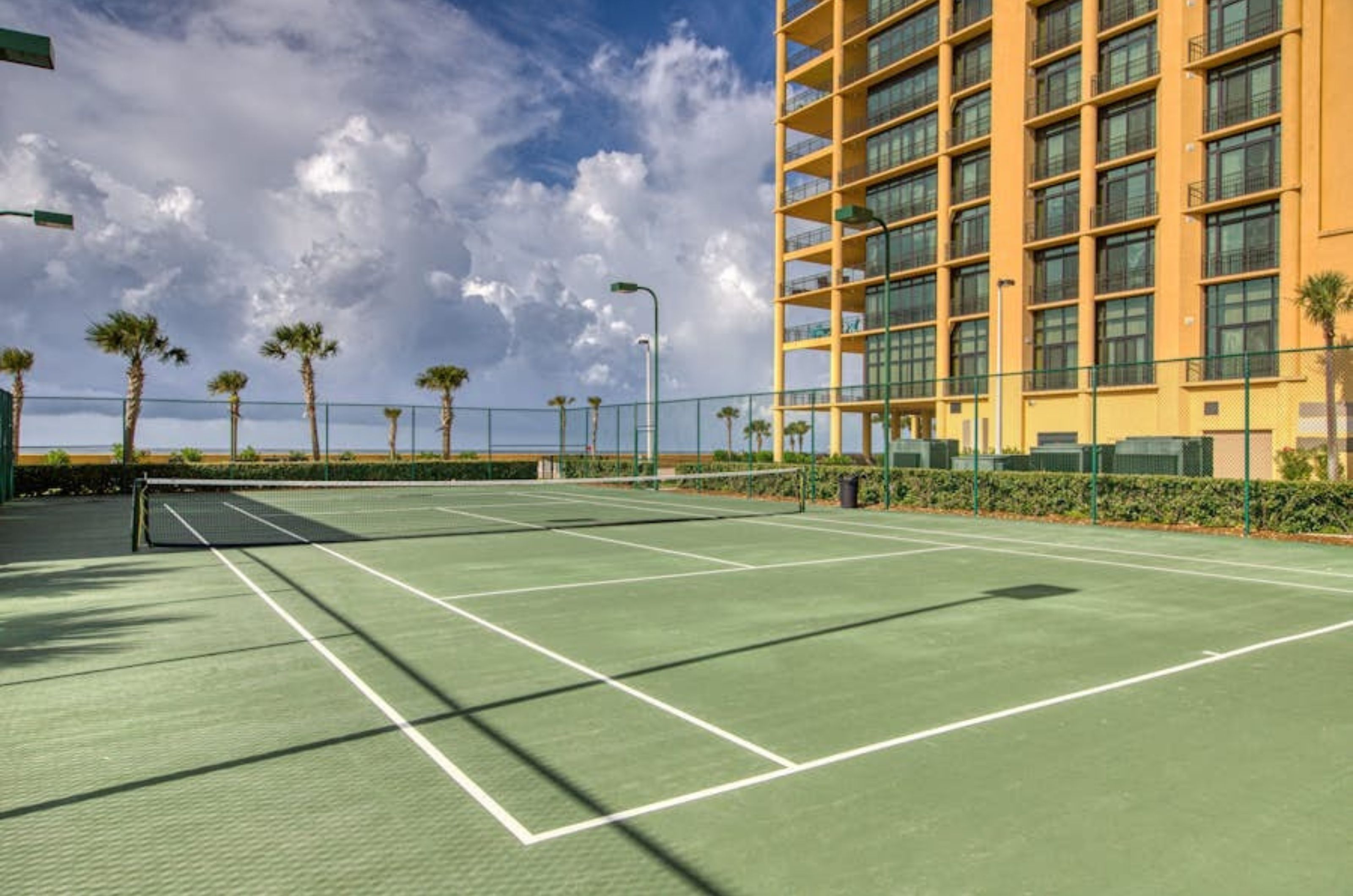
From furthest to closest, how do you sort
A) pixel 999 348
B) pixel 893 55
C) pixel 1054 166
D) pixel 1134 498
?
pixel 893 55, pixel 1054 166, pixel 999 348, pixel 1134 498

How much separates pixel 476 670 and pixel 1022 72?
151 ft

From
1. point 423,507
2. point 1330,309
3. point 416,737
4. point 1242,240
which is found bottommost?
point 416,737

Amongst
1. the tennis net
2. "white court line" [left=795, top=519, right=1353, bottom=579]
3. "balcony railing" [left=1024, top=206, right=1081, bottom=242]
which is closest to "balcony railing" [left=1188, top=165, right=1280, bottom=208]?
"balcony railing" [left=1024, top=206, right=1081, bottom=242]

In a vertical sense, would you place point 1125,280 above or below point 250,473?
above

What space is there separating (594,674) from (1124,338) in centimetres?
4057

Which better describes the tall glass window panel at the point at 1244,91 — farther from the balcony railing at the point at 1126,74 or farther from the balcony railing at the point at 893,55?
the balcony railing at the point at 893,55

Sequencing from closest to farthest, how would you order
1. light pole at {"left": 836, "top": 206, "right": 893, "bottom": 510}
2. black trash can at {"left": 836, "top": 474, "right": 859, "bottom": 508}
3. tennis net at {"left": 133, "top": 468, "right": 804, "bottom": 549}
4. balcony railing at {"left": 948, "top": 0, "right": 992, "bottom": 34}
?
tennis net at {"left": 133, "top": 468, "right": 804, "bottom": 549}
light pole at {"left": 836, "top": 206, "right": 893, "bottom": 510}
black trash can at {"left": 836, "top": 474, "right": 859, "bottom": 508}
balcony railing at {"left": 948, "top": 0, "right": 992, "bottom": 34}

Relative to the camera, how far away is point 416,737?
209 inches

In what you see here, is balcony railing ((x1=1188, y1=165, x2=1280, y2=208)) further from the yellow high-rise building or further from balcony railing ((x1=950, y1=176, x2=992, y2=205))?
balcony railing ((x1=950, y1=176, x2=992, y2=205))

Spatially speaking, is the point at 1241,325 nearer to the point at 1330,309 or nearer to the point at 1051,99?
the point at 1330,309

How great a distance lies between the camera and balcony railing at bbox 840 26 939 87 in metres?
49.1

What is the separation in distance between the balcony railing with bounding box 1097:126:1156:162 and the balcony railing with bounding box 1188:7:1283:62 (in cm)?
331

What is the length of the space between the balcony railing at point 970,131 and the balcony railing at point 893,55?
16.3 ft

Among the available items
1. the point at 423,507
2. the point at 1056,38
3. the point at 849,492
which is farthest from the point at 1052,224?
the point at 423,507
